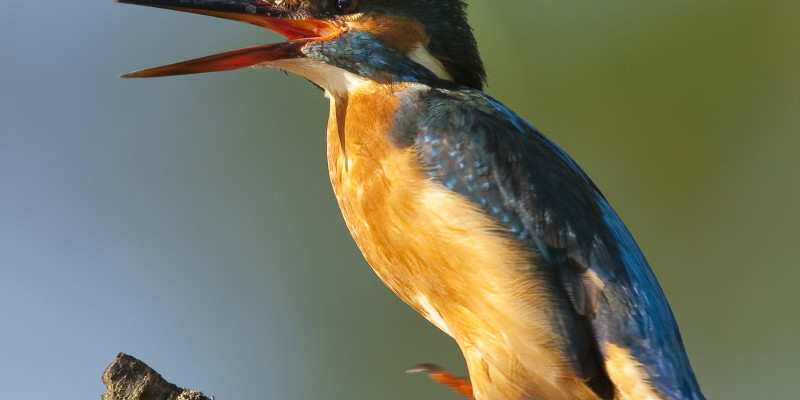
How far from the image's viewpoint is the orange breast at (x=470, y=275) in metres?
2.52

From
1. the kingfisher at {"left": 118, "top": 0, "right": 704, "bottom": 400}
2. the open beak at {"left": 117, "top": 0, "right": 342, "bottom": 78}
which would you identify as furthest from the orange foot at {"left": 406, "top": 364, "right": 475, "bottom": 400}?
the open beak at {"left": 117, "top": 0, "right": 342, "bottom": 78}

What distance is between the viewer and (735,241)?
5.07 metres

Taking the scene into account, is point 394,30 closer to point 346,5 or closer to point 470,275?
point 346,5

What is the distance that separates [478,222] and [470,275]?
0.15 metres

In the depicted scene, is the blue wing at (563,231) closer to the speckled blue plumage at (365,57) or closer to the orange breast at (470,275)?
the orange breast at (470,275)

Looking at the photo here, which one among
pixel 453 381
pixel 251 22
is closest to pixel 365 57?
pixel 251 22

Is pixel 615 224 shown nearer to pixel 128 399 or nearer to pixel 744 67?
pixel 128 399

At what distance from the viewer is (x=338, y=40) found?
2.80 meters

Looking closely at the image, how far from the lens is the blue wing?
8.36 feet

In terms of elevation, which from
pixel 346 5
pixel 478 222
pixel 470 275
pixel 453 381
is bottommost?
pixel 453 381

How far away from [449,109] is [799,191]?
3117 mm

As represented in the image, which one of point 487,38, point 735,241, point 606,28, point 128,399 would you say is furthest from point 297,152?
point 128,399

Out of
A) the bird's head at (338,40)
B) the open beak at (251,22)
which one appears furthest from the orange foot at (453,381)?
the open beak at (251,22)

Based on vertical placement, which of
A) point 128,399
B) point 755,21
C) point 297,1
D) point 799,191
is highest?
point 755,21
